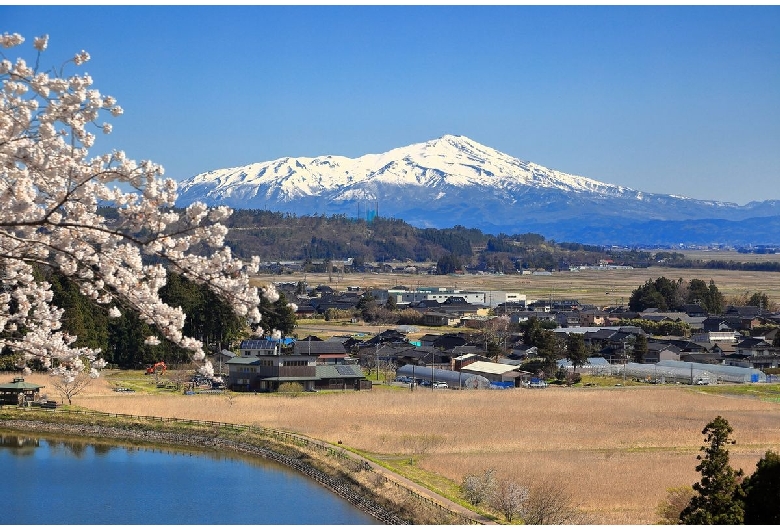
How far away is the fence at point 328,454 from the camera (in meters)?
12.7

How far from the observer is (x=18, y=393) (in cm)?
2273

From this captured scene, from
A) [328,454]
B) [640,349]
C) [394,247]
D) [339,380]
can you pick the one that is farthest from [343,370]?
[394,247]

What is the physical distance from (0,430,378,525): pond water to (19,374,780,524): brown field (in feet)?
7.03

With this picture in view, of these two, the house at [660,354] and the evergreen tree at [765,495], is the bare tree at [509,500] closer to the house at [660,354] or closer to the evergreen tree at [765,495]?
the evergreen tree at [765,495]

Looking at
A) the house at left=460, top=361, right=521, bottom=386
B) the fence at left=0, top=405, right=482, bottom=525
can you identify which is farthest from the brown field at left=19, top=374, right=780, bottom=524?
the house at left=460, top=361, right=521, bottom=386

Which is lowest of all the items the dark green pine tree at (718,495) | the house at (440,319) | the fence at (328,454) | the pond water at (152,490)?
the pond water at (152,490)

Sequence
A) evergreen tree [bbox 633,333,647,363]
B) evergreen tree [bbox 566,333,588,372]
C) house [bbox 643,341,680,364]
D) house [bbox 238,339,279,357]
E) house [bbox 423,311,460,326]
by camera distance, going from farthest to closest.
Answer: house [bbox 423,311,460,326] → house [bbox 643,341,680,364] → evergreen tree [bbox 633,333,647,363] → evergreen tree [bbox 566,333,588,372] → house [bbox 238,339,279,357]

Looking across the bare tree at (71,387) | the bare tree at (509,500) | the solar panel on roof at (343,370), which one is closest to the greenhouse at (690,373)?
the solar panel on roof at (343,370)

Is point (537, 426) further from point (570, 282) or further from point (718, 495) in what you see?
point (570, 282)

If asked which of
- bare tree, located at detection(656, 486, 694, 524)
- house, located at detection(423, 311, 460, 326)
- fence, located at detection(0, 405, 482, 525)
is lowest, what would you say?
fence, located at detection(0, 405, 482, 525)

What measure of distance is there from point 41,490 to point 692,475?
991 cm

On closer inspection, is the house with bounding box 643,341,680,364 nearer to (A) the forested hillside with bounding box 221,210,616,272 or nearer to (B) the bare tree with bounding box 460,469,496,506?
(B) the bare tree with bounding box 460,469,496,506

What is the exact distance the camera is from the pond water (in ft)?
42.4

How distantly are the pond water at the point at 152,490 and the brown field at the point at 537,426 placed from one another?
214cm
